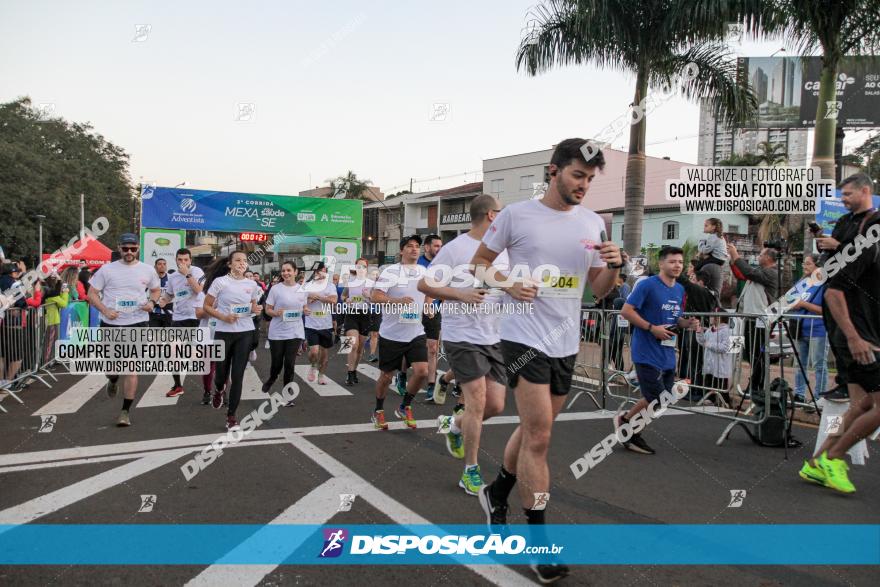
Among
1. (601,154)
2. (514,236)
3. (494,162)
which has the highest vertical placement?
(494,162)

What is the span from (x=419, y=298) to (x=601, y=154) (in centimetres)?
393

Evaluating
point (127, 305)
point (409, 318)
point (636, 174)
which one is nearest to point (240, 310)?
point (127, 305)

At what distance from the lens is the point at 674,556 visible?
3605 mm

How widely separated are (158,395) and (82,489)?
4.52 m

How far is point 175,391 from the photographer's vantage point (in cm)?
895

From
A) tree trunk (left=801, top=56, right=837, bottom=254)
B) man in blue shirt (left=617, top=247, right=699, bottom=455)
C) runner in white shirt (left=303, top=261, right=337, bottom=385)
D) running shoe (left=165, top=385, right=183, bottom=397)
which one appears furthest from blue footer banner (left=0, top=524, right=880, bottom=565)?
tree trunk (left=801, top=56, right=837, bottom=254)

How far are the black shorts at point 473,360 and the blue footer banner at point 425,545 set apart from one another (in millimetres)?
1220

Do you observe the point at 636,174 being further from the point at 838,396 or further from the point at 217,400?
the point at 217,400

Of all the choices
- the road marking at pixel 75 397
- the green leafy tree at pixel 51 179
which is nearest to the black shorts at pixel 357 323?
the road marking at pixel 75 397

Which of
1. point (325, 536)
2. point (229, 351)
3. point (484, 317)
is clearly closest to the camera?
point (325, 536)

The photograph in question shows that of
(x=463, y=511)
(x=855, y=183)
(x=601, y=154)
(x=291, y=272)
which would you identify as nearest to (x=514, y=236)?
(x=601, y=154)

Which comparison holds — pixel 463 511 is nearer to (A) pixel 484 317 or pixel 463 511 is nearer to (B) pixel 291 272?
(A) pixel 484 317

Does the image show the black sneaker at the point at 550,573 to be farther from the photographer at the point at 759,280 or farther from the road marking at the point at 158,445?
the photographer at the point at 759,280

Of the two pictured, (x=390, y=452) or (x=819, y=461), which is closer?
(x=819, y=461)
